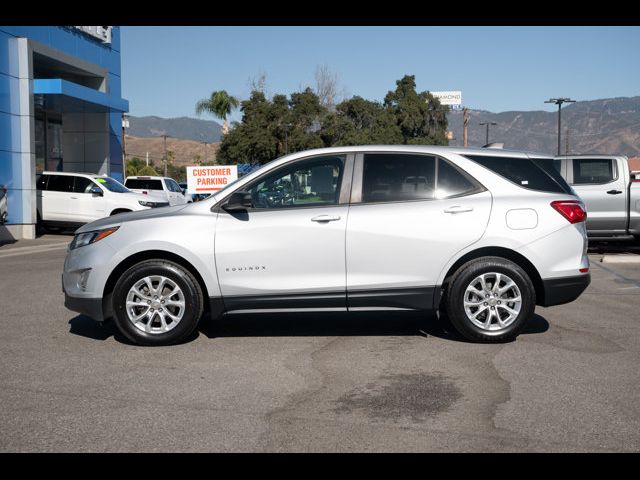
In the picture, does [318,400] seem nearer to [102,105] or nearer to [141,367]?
[141,367]

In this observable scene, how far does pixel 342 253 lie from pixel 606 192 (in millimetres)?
9611

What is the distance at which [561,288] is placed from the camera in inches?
260

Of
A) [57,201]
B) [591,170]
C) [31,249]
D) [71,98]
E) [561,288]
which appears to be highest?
[71,98]

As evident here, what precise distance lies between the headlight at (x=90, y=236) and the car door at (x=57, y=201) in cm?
1586

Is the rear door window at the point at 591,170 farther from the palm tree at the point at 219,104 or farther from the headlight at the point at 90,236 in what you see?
the palm tree at the point at 219,104

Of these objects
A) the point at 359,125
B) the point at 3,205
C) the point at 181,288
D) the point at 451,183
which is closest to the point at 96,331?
the point at 181,288

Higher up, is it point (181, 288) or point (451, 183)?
point (451, 183)

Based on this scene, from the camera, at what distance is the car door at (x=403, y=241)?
6488 millimetres

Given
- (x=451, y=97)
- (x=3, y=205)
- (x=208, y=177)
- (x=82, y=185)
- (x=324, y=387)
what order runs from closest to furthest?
(x=324, y=387)
(x=3, y=205)
(x=82, y=185)
(x=208, y=177)
(x=451, y=97)

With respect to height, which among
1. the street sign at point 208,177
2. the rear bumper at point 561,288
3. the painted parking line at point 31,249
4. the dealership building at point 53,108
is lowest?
the painted parking line at point 31,249

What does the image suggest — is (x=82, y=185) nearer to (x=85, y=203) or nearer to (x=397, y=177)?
(x=85, y=203)

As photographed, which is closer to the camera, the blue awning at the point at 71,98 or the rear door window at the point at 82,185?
the rear door window at the point at 82,185

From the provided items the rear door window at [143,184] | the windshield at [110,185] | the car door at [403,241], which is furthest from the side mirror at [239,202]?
the rear door window at [143,184]

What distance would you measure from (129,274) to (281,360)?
64.4 inches
